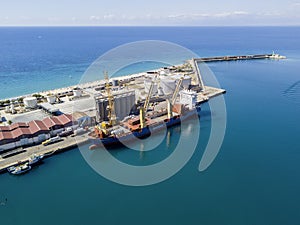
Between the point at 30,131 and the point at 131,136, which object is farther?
the point at 131,136

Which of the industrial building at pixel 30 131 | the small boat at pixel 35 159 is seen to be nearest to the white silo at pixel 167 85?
the industrial building at pixel 30 131

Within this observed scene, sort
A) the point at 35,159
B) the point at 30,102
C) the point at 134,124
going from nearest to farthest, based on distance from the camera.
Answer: the point at 35,159 < the point at 134,124 < the point at 30,102

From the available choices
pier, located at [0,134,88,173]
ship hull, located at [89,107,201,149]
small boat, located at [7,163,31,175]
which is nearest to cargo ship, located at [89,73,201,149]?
ship hull, located at [89,107,201,149]

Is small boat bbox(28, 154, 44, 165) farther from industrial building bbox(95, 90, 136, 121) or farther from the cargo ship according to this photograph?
industrial building bbox(95, 90, 136, 121)

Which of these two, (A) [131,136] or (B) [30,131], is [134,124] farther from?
(B) [30,131]

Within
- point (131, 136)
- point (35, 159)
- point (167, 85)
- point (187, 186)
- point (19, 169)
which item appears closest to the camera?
point (187, 186)

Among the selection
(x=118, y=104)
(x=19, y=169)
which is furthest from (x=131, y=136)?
(x=19, y=169)

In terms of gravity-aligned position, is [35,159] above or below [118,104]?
below

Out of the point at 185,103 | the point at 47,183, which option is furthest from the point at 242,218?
the point at 185,103

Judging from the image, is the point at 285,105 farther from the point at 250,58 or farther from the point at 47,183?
the point at 250,58
